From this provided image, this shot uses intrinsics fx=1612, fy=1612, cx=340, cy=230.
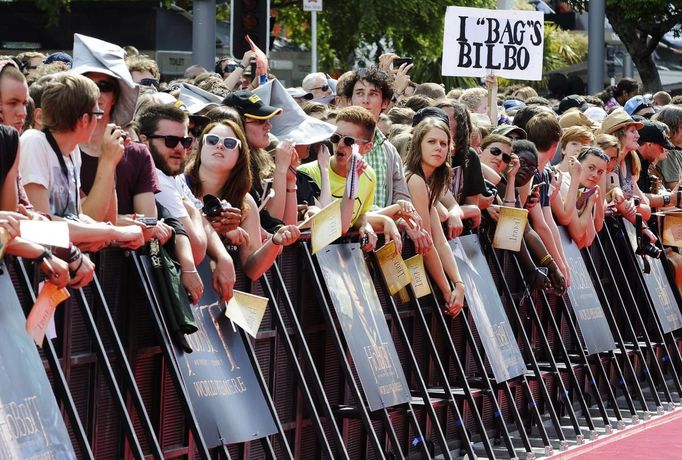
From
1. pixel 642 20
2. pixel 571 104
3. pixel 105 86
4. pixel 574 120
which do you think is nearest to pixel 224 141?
pixel 105 86

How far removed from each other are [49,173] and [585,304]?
5.87m

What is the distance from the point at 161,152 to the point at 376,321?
1.86m

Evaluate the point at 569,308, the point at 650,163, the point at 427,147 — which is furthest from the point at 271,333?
Result: the point at 650,163

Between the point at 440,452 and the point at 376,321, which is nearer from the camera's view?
the point at 376,321

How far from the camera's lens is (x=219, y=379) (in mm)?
7098

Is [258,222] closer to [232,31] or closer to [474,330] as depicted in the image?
[474,330]

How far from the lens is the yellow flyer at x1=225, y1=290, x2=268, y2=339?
7.33 m

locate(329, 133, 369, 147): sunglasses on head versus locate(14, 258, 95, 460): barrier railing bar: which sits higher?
locate(329, 133, 369, 147): sunglasses on head

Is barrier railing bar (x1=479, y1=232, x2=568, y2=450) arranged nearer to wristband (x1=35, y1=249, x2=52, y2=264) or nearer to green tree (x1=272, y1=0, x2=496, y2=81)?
wristband (x1=35, y1=249, x2=52, y2=264)

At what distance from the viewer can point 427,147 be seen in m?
9.38

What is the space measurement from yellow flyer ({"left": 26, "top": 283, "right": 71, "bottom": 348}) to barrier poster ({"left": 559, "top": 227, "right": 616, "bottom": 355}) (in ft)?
19.7

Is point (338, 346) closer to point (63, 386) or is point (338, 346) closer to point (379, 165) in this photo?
point (379, 165)

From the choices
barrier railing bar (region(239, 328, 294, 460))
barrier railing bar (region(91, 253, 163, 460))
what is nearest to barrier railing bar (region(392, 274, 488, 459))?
barrier railing bar (region(239, 328, 294, 460))

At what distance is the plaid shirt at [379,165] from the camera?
30.3ft
